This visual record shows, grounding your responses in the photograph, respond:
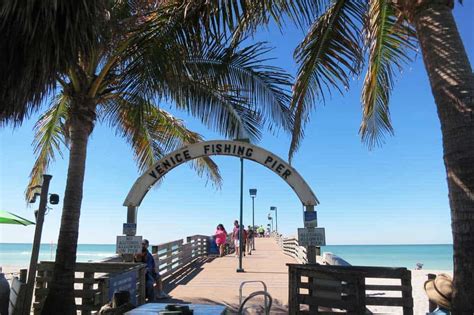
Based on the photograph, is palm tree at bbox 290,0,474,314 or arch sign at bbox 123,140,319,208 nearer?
palm tree at bbox 290,0,474,314

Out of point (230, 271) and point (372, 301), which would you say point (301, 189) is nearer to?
point (372, 301)

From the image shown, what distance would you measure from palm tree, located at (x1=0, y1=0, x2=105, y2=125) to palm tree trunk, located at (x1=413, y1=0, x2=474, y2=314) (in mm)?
3516

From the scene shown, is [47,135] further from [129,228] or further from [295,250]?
[295,250]

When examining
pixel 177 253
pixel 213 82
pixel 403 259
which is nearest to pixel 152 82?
pixel 213 82

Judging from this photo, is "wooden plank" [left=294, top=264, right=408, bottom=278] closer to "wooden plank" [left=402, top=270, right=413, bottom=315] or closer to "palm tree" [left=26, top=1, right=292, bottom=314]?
"wooden plank" [left=402, top=270, right=413, bottom=315]

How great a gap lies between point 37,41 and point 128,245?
536cm

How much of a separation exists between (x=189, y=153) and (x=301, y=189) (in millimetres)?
2438

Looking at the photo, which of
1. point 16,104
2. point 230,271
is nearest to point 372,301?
point 16,104

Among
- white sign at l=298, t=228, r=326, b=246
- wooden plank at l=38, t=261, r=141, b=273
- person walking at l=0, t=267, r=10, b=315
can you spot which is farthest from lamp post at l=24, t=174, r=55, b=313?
white sign at l=298, t=228, r=326, b=246

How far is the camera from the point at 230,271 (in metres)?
15.4

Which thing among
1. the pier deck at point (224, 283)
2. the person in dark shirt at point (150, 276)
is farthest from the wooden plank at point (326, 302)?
the person in dark shirt at point (150, 276)

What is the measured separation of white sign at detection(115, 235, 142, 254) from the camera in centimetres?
916

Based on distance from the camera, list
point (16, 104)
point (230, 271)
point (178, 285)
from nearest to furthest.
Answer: point (16, 104)
point (178, 285)
point (230, 271)

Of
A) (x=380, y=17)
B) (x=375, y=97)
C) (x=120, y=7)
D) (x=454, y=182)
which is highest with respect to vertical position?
(x=120, y=7)
